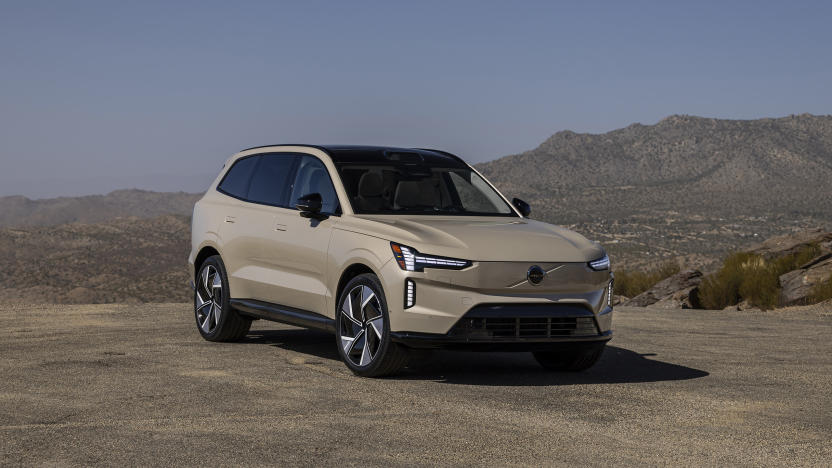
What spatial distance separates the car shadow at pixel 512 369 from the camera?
9219 millimetres

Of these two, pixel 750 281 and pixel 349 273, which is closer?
pixel 349 273

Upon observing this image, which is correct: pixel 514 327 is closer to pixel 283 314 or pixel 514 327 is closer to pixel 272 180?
pixel 283 314

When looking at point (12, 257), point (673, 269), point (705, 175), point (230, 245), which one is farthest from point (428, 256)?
point (705, 175)

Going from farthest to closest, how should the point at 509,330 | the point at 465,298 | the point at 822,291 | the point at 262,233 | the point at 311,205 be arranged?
the point at 822,291 < the point at 262,233 < the point at 311,205 < the point at 509,330 < the point at 465,298

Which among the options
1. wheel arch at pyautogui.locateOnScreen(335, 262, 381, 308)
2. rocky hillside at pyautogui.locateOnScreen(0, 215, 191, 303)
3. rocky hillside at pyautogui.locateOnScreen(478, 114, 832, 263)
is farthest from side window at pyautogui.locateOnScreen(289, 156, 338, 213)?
rocky hillside at pyautogui.locateOnScreen(478, 114, 832, 263)

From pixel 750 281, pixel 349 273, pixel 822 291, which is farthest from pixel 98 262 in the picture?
pixel 349 273

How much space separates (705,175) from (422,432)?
291ft

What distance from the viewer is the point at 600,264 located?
9156 millimetres

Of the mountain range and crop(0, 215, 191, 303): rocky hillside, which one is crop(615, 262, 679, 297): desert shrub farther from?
crop(0, 215, 191, 303): rocky hillside

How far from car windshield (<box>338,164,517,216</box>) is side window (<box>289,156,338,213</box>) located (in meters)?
0.23

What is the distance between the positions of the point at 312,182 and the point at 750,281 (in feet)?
42.7

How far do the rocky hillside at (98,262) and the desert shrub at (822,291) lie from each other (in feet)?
117

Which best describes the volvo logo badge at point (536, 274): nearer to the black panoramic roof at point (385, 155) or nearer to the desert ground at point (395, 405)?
the desert ground at point (395, 405)

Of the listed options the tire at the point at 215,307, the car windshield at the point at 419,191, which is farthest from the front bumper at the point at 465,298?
the tire at the point at 215,307
